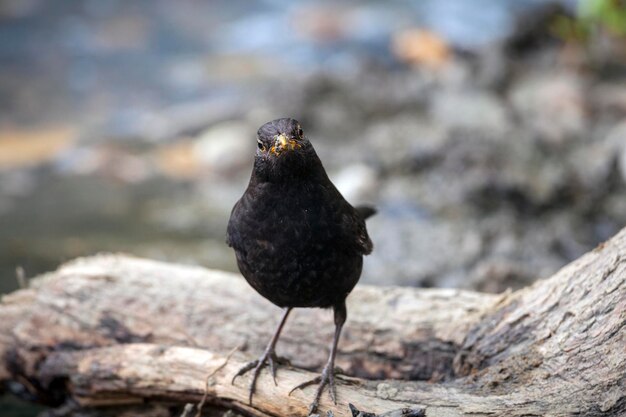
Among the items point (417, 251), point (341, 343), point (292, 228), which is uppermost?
point (417, 251)

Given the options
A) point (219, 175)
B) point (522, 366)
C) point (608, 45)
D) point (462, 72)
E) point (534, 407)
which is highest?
point (608, 45)

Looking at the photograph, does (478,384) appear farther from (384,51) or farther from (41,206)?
(384,51)

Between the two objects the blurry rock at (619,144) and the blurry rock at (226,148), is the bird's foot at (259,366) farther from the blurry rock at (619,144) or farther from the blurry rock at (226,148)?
the blurry rock at (226,148)

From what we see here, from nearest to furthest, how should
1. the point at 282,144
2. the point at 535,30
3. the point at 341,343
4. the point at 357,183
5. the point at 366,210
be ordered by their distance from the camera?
1. the point at 282,144
2. the point at 341,343
3. the point at 366,210
4. the point at 357,183
5. the point at 535,30

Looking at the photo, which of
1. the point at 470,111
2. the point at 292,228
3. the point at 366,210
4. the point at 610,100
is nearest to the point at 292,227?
the point at 292,228

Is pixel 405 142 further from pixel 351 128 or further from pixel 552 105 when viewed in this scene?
pixel 552 105

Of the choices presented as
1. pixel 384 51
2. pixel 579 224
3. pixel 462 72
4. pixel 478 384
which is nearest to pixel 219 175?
pixel 462 72
